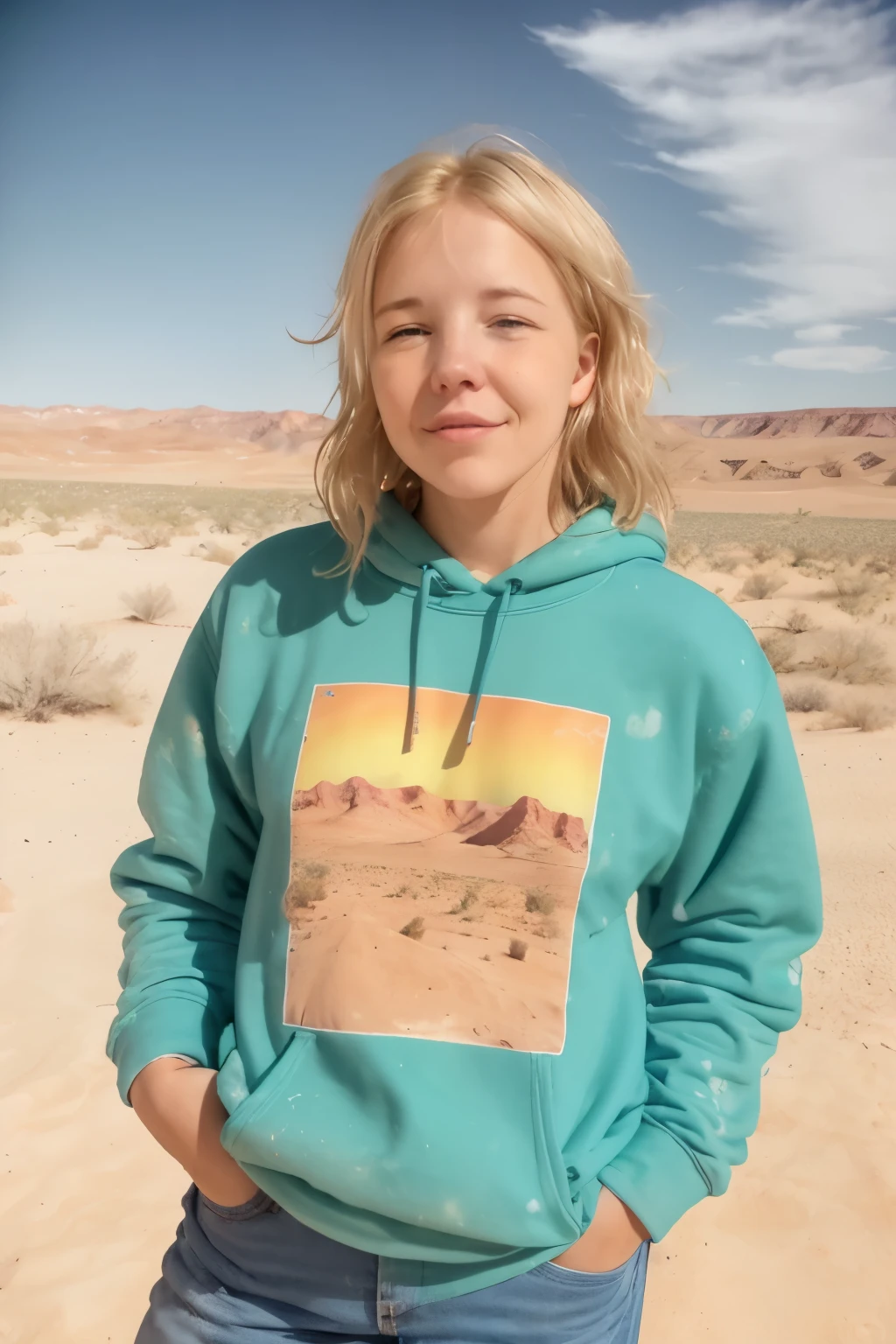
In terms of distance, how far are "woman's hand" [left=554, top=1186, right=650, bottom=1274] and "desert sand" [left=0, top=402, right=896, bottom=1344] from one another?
25cm

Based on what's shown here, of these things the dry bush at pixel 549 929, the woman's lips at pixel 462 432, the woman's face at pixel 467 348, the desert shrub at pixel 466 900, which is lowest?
the dry bush at pixel 549 929

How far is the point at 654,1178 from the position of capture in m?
1.10

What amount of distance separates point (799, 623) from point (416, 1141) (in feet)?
30.8

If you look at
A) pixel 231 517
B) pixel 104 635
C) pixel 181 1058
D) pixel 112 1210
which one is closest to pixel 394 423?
pixel 181 1058

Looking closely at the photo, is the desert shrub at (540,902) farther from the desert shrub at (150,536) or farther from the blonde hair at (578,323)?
the desert shrub at (150,536)

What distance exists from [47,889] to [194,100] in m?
59.4

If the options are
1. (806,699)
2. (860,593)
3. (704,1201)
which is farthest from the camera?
(860,593)

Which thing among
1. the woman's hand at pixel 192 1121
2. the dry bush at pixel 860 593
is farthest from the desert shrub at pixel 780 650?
the woman's hand at pixel 192 1121

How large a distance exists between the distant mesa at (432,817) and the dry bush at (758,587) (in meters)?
11.0

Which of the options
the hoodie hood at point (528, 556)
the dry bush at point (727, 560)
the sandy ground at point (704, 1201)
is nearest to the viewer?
the hoodie hood at point (528, 556)

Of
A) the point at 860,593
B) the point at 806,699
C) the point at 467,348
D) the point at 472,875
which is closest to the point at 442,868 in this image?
the point at 472,875

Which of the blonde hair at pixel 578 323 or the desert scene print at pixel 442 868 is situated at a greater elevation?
the blonde hair at pixel 578 323

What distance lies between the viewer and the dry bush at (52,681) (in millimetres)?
6539

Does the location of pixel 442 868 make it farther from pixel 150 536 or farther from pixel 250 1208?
pixel 150 536
